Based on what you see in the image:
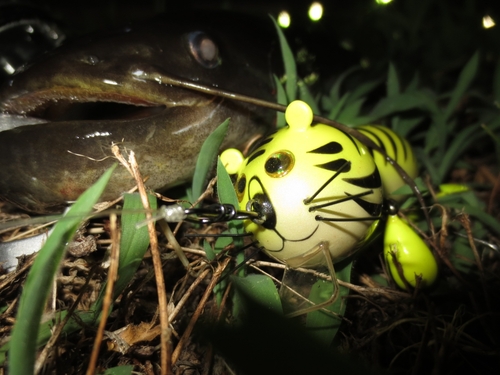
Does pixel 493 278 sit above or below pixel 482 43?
below

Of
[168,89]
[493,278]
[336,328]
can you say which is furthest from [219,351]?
[493,278]

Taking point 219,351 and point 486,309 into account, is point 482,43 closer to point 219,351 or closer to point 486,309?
point 486,309

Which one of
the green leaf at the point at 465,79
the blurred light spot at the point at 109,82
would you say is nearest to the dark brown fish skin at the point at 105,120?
the blurred light spot at the point at 109,82

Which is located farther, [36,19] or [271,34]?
[36,19]

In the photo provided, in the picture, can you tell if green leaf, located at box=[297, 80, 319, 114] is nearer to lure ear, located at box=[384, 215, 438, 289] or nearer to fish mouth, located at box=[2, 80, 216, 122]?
fish mouth, located at box=[2, 80, 216, 122]

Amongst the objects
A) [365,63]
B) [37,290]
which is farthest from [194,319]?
[365,63]

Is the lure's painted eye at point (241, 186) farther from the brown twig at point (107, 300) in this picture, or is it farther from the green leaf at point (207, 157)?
the brown twig at point (107, 300)
